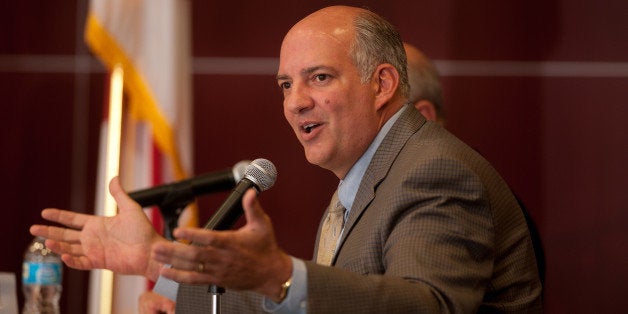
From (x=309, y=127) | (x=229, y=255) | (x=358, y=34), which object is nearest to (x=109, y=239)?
(x=309, y=127)

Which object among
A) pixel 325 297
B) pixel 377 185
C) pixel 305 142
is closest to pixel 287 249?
pixel 305 142

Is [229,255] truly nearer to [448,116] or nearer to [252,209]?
[252,209]

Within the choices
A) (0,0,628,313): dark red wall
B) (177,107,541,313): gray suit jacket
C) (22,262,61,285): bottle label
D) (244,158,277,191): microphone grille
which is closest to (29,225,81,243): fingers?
(177,107,541,313): gray suit jacket

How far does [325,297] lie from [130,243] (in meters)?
0.64

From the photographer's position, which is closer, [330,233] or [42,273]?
[330,233]

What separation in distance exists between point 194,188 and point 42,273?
85cm

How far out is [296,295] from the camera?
161 centimetres

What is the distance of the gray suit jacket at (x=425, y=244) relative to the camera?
5.53ft

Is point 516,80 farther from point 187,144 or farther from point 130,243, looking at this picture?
point 130,243

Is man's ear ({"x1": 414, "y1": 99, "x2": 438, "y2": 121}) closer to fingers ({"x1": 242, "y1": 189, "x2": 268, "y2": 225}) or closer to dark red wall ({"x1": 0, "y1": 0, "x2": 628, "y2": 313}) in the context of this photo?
dark red wall ({"x1": 0, "y1": 0, "x2": 628, "y2": 313})

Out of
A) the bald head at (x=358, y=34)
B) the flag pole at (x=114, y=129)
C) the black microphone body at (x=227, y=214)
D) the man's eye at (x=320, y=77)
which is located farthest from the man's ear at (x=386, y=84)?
the flag pole at (x=114, y=129)

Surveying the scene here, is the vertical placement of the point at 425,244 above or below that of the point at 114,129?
below

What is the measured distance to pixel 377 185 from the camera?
2094mm

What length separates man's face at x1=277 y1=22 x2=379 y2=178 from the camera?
2320mm
